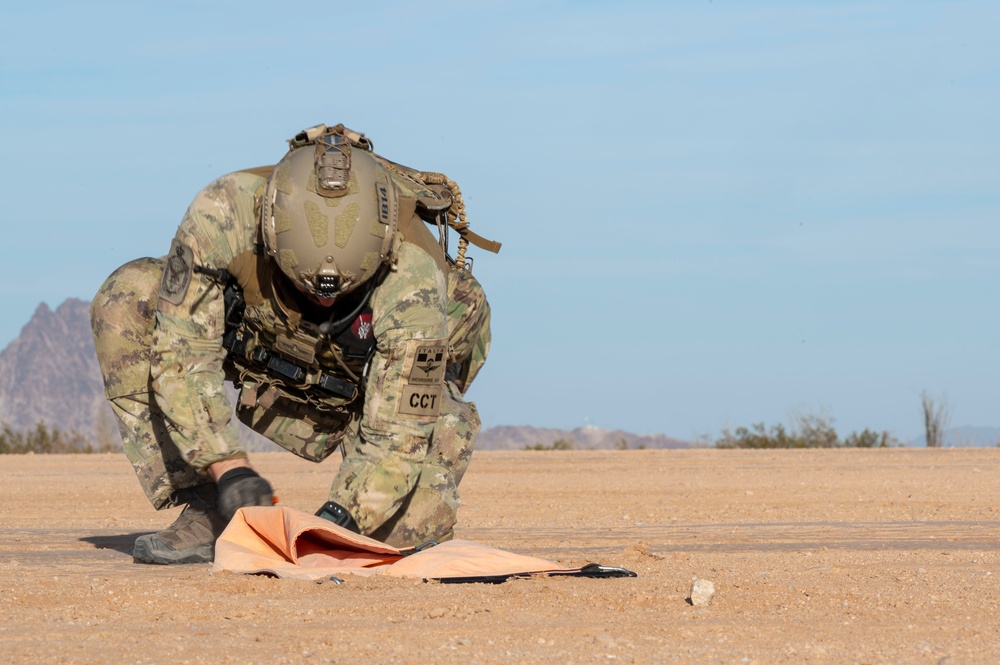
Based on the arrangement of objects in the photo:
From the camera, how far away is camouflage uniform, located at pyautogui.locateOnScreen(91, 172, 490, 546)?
6547 mm

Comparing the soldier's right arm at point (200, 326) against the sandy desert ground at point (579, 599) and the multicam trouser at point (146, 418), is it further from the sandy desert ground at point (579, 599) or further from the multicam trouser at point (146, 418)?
the sandy desert ground at point (579, 599)

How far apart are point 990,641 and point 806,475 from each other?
504 inches

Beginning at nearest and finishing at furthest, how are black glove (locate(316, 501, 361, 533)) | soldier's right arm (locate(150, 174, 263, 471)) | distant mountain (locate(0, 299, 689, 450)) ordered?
black glove (locate(316, 501, 361, 533)), soldier's right arm (locate(150, 174, 263, 471)), distant mountain (locate(0, 299, 689, 450))

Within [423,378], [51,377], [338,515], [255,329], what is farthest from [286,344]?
[51,377]

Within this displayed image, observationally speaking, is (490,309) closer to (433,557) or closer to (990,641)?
(433,557)

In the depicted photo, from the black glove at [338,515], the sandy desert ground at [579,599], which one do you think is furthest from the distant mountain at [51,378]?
the black glove at [338,515]

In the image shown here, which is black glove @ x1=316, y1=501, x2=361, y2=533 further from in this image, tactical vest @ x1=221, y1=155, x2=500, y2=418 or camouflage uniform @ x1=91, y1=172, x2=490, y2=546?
tactical vest @ x1=221, y1=155, x2=500, y2=418

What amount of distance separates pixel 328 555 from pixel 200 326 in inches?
51.1

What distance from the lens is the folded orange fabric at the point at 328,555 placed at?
595 centimetres

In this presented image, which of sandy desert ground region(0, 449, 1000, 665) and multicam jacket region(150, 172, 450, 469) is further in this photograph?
multicam jacket region(150, 172, 450, 469)

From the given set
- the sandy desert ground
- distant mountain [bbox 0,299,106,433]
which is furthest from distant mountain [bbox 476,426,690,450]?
distant mountain [bbox 0,299,106,433]

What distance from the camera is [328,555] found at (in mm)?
6219

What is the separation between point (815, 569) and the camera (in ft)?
21.8

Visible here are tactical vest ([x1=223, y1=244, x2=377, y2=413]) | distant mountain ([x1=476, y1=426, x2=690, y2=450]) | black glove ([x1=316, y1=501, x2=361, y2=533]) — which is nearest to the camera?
black glove ([x1=316, y1=501, x2=361, y2=533])
